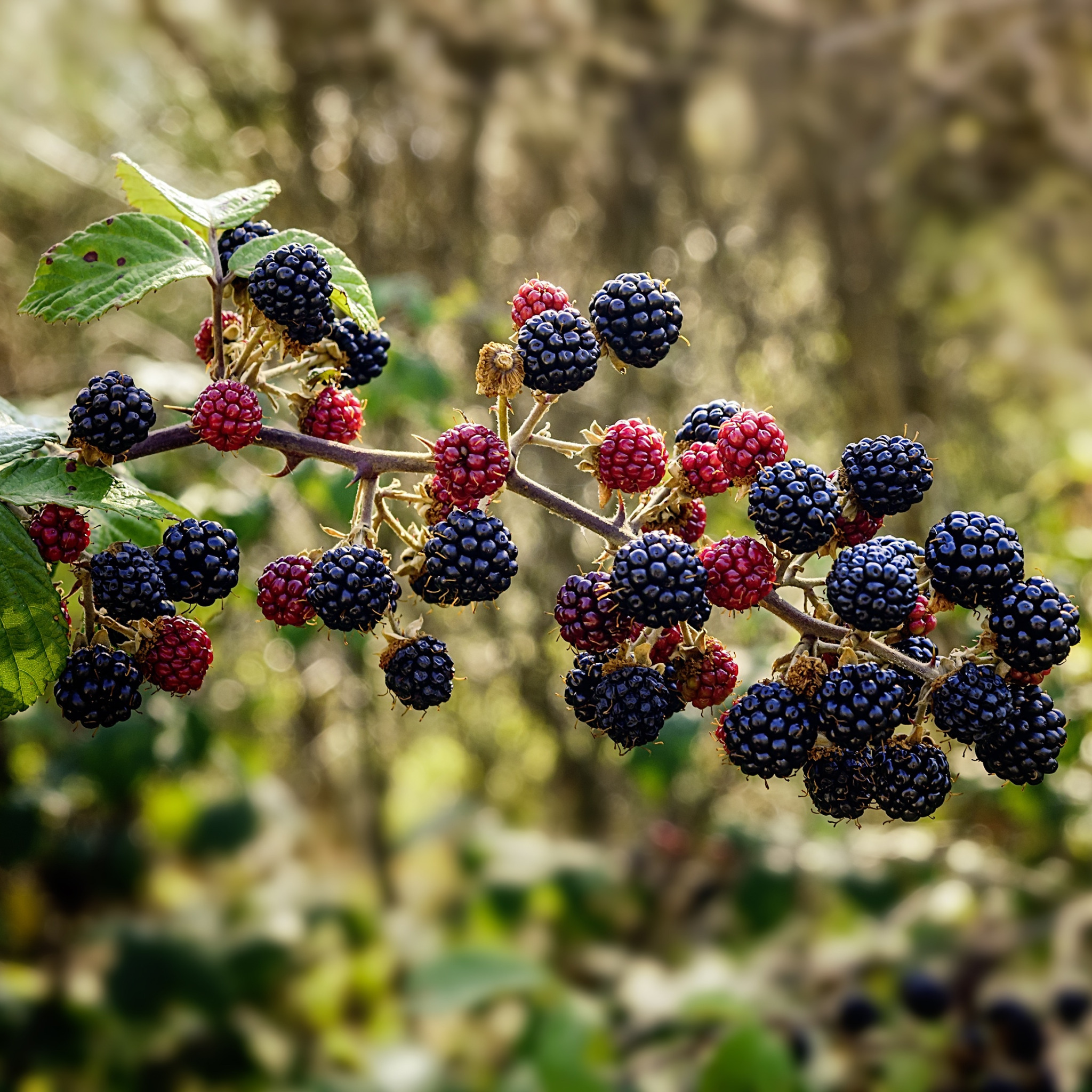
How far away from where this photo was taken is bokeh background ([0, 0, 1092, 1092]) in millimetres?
3883

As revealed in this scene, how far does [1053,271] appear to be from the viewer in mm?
4906

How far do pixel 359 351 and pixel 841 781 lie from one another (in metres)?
0.92

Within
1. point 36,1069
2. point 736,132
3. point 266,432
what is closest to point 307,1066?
point 36,1069

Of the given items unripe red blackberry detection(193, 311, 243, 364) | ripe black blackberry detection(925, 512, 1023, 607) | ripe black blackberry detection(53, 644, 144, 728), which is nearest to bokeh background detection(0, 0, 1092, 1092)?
unripe red blackberry detection(193, 311, 243, 364)

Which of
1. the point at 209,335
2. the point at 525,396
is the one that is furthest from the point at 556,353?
the point at 525,396

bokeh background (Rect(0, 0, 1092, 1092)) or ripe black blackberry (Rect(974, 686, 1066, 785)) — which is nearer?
ripe black blackberry (Rect(974, 686, 1066, 785))

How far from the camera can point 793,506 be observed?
1088mm

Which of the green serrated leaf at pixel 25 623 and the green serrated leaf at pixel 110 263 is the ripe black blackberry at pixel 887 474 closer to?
the green serrated leaf at pixel 110 263

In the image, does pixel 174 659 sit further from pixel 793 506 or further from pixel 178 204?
pixel 793 506

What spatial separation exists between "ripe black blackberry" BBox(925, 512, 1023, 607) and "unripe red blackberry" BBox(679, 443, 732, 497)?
27 cm

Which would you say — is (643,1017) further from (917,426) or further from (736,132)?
(736,132)

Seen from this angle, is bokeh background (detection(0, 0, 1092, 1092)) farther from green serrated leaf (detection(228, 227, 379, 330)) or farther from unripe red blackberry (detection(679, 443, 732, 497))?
unripe red blackberry (detection(679, 443, 732, 497))

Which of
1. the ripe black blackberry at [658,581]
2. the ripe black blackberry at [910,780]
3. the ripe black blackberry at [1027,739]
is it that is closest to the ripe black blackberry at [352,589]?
the ripe black blackberry at [658,581]

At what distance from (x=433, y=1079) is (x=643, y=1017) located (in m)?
0.85
